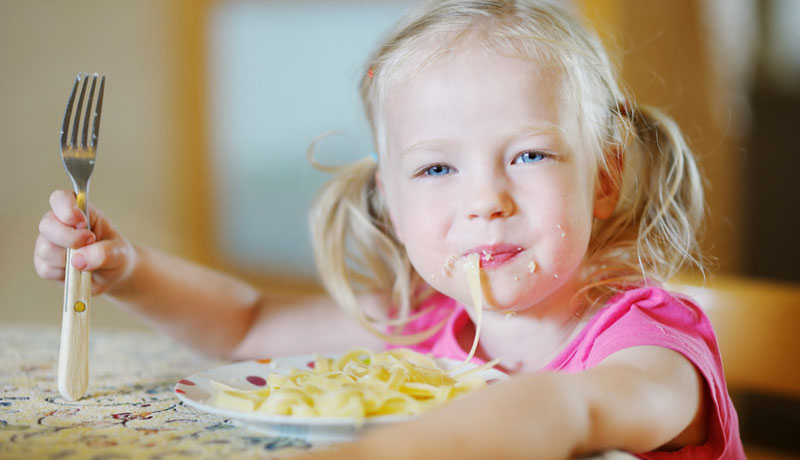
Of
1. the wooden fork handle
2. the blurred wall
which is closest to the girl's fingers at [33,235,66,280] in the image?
the wooden fork handle

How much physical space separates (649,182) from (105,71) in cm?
354

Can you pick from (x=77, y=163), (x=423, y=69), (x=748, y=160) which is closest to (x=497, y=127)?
(x=423, y=69)

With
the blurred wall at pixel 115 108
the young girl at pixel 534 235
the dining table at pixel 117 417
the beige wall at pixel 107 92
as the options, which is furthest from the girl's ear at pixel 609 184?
the beige wall at pixel 107 92

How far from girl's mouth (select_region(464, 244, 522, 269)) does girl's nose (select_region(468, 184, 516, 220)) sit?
39 mm

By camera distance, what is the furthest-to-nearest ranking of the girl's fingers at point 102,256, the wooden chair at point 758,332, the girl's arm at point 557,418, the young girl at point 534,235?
the wooden chair at point 758,332 < the girl's fingers at point 102,256 < the young girl at point 534,235 < the girl's arm at point 557,418

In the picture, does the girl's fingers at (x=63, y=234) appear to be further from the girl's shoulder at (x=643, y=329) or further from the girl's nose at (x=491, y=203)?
the girl's shoulder at (x=643, y=329)

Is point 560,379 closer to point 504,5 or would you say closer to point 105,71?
point 504,5

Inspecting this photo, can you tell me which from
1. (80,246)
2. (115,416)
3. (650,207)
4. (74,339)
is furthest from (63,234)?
(650,207)

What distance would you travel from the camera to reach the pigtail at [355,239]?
49.9 inches

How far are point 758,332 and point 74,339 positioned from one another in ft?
3.22

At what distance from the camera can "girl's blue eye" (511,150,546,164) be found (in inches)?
36.5

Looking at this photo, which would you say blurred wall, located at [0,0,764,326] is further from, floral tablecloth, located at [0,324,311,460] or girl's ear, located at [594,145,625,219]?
girl's ear, located at [594,145,625,219]

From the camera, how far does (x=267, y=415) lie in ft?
2.25

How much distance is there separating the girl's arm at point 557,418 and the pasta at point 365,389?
50mm
